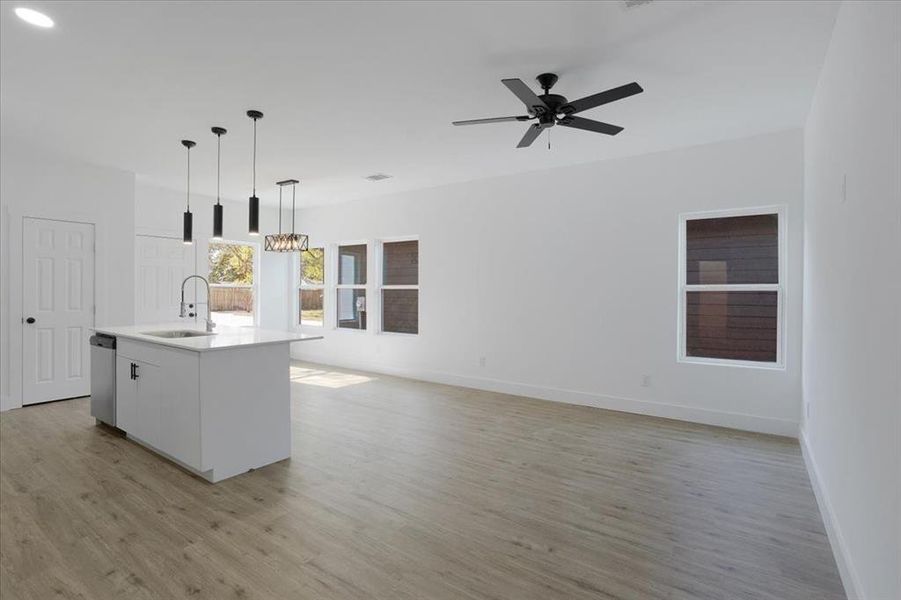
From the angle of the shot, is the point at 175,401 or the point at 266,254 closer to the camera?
the point at 175,401

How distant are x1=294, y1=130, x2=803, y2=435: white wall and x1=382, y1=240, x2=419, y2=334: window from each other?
0.26 metres

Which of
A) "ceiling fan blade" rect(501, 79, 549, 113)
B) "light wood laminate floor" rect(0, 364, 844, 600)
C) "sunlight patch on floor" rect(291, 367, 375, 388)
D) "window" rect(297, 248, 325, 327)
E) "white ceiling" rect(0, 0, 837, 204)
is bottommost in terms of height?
"light wood laminate floor" rect(0, 364, 844, 600)

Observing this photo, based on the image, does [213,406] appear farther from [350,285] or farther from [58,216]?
[350,285]

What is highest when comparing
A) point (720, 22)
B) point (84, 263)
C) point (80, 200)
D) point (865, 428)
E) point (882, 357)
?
point (720, 22)

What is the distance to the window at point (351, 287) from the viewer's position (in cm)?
775

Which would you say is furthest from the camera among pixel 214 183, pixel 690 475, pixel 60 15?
pixel 214 183

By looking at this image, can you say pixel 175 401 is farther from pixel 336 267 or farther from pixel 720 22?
pixel 336 267

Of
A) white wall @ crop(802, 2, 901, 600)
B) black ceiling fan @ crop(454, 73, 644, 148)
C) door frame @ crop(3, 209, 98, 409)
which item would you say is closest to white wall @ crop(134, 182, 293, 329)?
door frame @ crop(3, 209, 98, 409)

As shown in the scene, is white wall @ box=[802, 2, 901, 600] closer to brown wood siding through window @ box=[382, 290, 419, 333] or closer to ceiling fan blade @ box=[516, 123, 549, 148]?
ceiling fan blade @ box=[516, 123, 549, 148]

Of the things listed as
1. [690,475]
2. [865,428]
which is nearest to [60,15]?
[865,428]

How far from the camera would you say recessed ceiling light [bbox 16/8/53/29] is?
8.09 ft

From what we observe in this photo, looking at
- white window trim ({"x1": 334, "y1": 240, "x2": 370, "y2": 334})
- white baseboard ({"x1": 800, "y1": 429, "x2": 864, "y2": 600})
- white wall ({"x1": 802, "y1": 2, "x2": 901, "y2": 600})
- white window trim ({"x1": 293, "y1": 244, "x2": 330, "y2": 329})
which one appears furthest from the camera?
white window trim ({"x1": 293, "y1": 244, "x2": 330, "y2": 329})

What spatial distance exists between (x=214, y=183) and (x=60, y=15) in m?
4.03

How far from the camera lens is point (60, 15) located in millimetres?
2492
